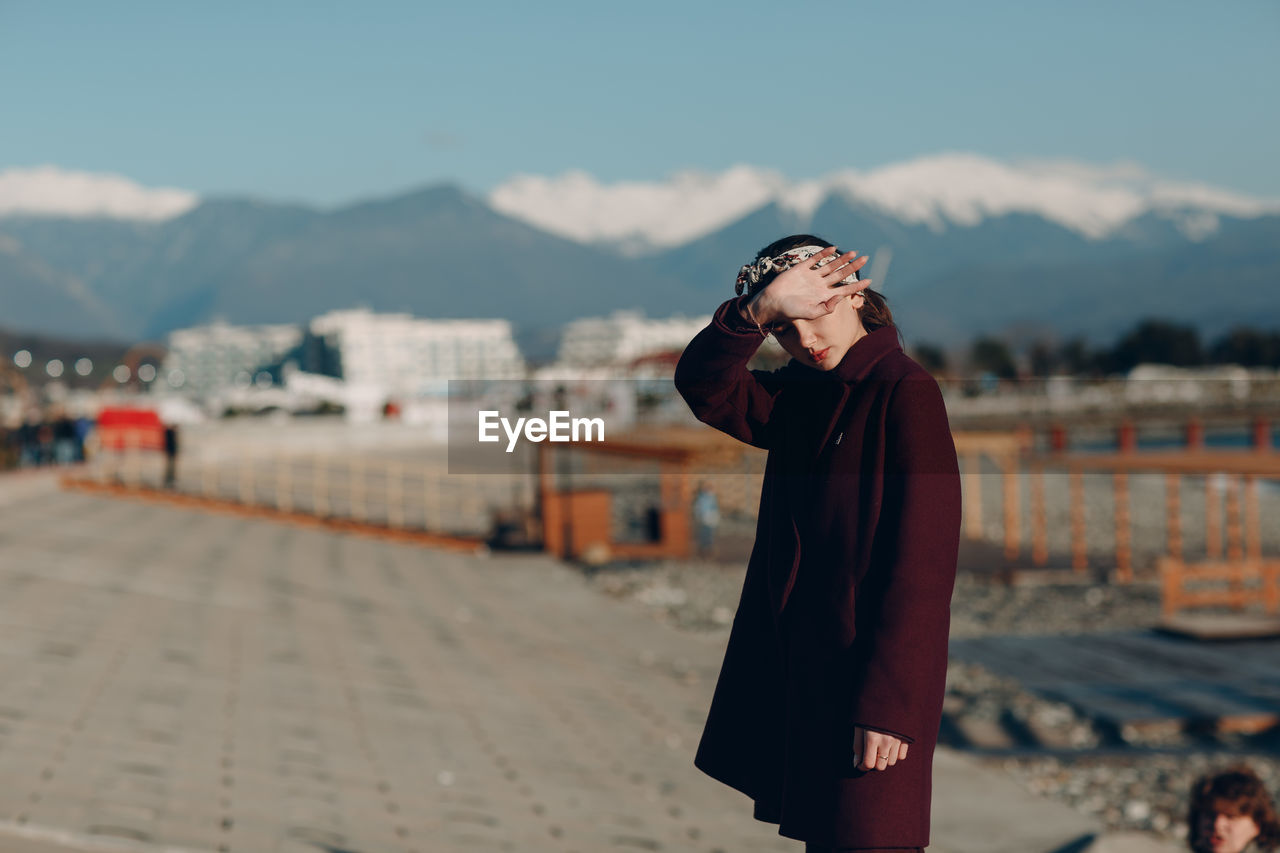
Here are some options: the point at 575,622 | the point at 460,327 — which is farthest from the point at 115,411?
the point at 460,327

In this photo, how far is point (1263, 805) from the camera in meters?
3.85

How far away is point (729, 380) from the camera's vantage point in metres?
2.38

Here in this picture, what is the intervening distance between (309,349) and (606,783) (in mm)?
95985

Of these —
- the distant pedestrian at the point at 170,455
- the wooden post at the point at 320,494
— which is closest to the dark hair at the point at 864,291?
the wooden post at the point at 320,494

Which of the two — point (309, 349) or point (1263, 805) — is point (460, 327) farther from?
point (1263, 805)

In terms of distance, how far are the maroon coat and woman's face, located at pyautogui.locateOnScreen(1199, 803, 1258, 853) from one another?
201cm

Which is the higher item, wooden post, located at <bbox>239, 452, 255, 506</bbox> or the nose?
the nose

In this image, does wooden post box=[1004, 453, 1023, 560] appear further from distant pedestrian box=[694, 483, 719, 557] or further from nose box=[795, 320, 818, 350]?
nose box=[795, 320, 818, 350]

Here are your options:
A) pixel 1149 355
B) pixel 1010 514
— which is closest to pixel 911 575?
pixel 1010 514

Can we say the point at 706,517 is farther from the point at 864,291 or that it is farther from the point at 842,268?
the point at 842,268

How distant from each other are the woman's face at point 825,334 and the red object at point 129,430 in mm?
23363

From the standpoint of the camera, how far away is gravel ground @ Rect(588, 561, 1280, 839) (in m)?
8.37

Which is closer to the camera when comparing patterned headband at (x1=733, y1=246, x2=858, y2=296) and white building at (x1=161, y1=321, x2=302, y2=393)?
patterned headband at (x1=733, y1=246, x2=858, y2=296)

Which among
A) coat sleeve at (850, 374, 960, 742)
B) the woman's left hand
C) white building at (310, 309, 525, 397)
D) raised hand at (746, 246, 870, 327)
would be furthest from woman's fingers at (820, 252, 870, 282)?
white building at (310, 309, 525, 397)
